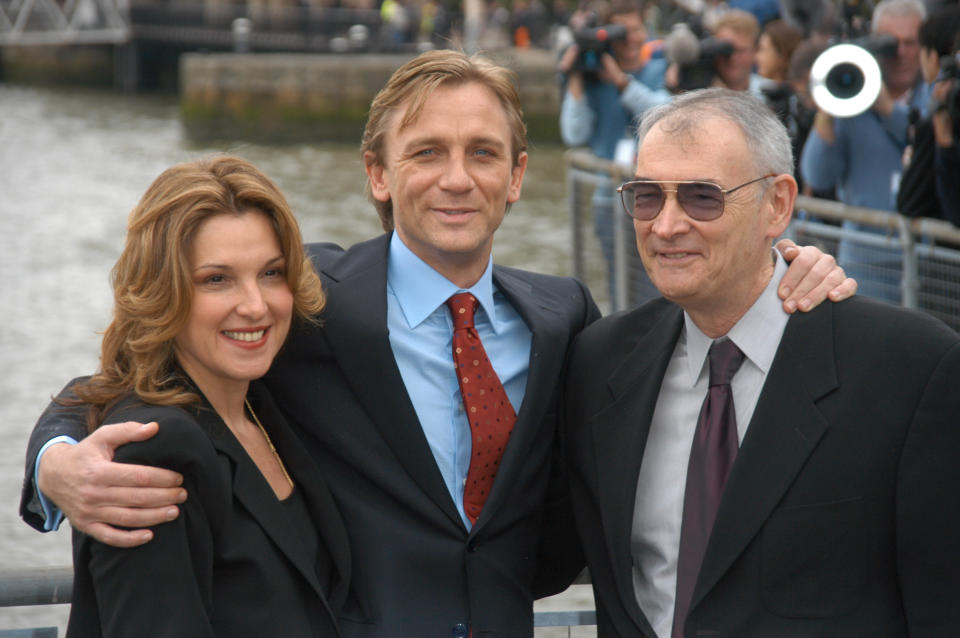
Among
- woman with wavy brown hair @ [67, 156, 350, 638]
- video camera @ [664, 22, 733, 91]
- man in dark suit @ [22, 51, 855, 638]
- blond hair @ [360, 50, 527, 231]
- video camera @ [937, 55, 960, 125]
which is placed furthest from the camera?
video camera @ [664, 22, 733, 91]

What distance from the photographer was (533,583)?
10.7 feet

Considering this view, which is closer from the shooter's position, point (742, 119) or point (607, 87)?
point (742, 119)

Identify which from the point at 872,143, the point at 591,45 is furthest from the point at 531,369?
the point at 591,45

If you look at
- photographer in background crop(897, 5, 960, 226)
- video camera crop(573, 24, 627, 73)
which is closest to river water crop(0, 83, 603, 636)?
video camera crop(573, 24, 627, 73)

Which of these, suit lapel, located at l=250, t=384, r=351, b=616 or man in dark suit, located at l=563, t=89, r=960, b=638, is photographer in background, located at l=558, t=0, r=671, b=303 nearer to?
man in dark suit, located at l=563, t=89, r=960, b=638

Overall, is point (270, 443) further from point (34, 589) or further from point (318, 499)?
point (34, 589)

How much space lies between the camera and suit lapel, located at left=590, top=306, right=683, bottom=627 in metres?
2.82

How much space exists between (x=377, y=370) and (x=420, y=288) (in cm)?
26

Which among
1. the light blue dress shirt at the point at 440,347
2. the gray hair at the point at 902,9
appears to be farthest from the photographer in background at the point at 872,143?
the light blue dress shirt at the point at 440,347

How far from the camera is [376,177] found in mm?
3312

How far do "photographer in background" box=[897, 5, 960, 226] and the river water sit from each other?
2.34m

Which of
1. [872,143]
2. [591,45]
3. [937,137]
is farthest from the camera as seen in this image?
[591,45]

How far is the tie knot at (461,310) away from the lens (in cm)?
312

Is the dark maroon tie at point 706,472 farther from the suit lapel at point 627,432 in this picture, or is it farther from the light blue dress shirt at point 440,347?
the light blue dress shirt at point 440,347
